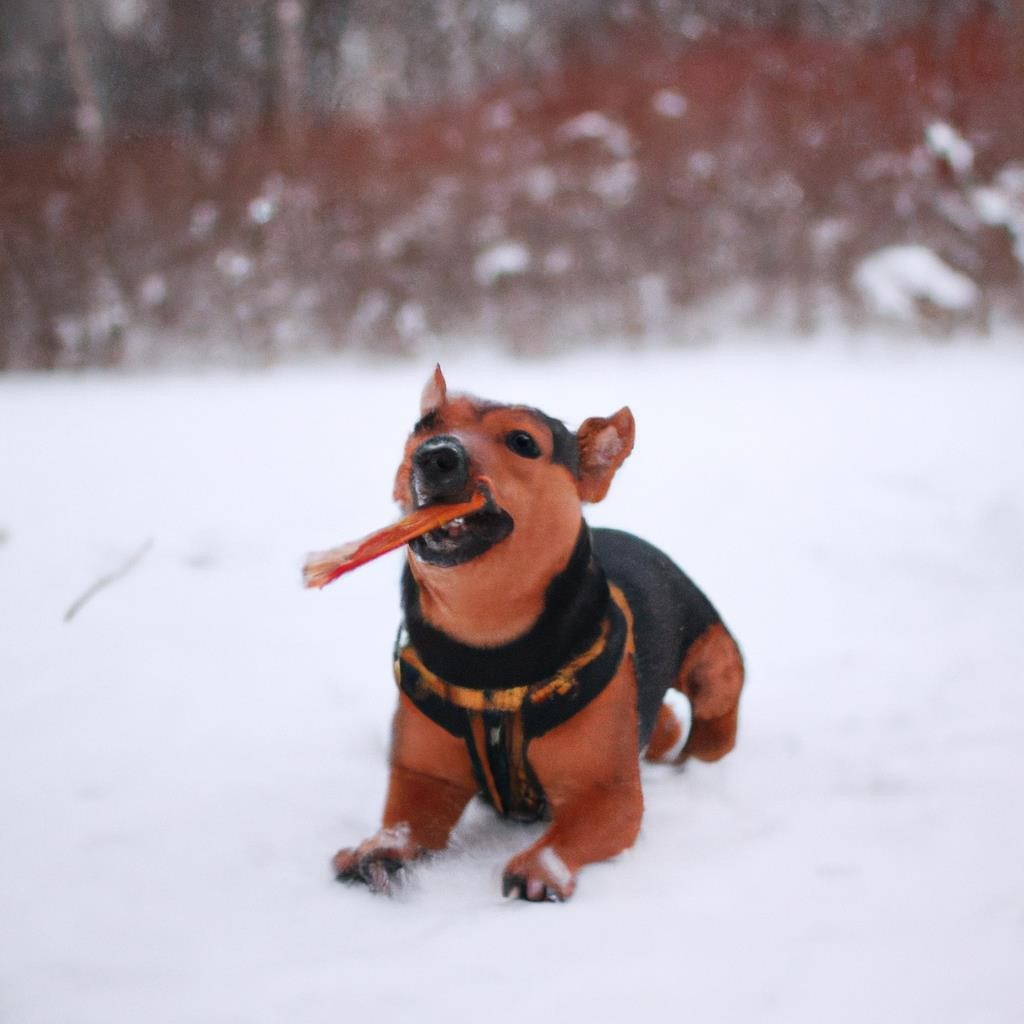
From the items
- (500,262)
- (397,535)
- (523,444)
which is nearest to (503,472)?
(523,444)

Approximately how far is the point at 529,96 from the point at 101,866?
559cm

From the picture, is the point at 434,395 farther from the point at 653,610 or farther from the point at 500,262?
the point at 500,262

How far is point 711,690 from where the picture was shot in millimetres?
2490

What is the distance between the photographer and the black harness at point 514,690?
1.92m

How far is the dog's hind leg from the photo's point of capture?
8.19 feet

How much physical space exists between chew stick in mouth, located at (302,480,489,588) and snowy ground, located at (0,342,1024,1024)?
0.64 metres

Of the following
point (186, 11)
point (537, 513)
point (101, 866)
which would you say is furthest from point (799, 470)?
point (186, 11)

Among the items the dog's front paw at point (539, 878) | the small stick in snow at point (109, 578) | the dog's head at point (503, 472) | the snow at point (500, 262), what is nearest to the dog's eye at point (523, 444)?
the dog's head at point (503, 472)

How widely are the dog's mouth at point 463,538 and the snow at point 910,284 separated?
485 cm

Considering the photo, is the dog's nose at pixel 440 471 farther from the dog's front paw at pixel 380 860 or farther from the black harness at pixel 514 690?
the dog's front paw at pixel 380 860

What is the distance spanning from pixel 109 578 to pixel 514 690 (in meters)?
2.12

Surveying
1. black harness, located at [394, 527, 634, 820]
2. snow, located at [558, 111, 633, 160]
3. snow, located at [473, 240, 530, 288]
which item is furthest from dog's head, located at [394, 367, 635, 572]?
snow, located at [558, 111, 633, 160]

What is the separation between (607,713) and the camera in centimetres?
198

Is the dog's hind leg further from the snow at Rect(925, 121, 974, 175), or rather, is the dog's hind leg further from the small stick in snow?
the snow at Rect(925, 121, 974, 175)
